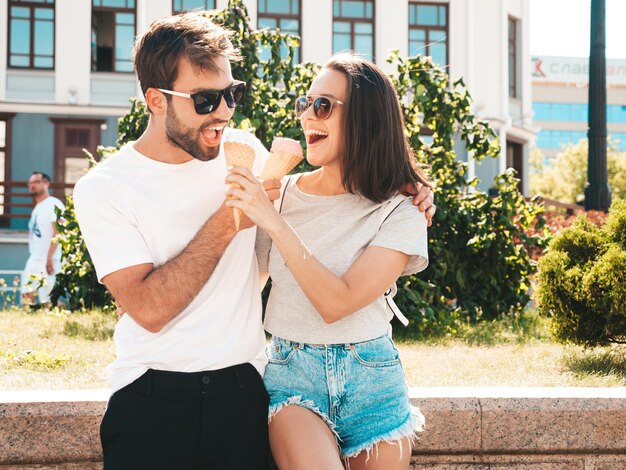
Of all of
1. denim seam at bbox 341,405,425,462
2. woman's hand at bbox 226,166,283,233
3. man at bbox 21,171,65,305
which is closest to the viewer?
woman's hand at bbox 226,166,283,233

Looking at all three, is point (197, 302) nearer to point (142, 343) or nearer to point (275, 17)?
point (142, 343)

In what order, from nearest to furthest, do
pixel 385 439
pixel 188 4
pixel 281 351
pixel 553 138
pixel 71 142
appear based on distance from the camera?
pixel 385 439, pixel 281 351, pixel 71 142, pixel 188 4, pixel 553 138

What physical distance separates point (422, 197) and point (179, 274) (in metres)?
0.94

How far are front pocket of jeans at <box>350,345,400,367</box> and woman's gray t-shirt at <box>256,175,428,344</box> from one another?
39mm

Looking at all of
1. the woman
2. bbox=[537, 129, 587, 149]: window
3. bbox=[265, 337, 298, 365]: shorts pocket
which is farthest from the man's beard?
bbox=[537, 129, 587, 149]: window

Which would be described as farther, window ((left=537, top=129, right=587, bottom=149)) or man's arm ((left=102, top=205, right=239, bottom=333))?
window ((left=537, top=129, right=587, bottom=149))

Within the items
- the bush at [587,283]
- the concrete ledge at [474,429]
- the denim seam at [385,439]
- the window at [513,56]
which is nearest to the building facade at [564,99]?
the window at [513,56]

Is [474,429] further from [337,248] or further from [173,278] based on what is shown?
[173,278]

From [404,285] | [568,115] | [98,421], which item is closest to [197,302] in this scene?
[98,421]

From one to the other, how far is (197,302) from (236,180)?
1.52ft

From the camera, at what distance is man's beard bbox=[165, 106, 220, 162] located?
109 inches

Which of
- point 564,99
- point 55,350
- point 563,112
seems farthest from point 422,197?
point 564,99

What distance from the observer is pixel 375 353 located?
283cm

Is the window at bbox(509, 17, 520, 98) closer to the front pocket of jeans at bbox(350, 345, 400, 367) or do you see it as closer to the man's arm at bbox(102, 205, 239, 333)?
the front pocket of jeans at bbox(350, 345, 400, 367)
